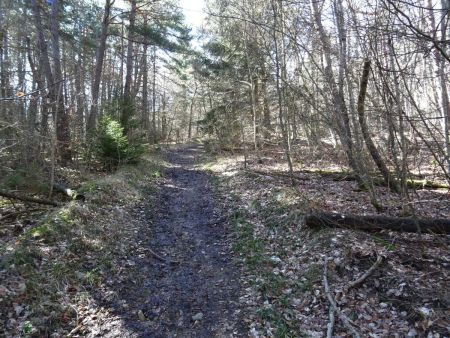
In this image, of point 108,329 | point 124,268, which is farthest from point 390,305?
point 124,268

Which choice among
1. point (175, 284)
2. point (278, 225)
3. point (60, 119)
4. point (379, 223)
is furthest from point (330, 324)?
point (60, 119)

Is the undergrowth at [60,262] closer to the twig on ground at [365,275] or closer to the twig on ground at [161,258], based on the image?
the twig on ground at [161,258]

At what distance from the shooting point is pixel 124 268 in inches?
220

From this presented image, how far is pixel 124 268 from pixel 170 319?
5.24 ft

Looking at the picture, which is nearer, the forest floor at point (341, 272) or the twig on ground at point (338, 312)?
the twig on ground at point (338, 312)

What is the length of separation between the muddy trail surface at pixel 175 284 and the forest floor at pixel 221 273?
20 mm

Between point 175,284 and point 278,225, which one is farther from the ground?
point 278,225

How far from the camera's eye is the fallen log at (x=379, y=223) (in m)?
5.08

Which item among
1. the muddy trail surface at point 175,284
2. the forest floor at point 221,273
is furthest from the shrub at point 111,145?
the muddy trail surface at point 175,284

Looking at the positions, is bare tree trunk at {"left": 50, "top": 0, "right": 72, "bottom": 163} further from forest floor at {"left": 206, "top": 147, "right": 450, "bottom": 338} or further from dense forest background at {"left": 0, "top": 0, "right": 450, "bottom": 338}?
forest floor at {"left": 206, "top": 147, "right": 450, "bottom": 338}

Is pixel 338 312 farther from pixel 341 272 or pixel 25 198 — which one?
pixel 25 198

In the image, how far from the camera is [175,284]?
522 cm

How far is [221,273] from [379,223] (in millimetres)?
2750

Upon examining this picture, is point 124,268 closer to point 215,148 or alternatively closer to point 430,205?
point 430,205
